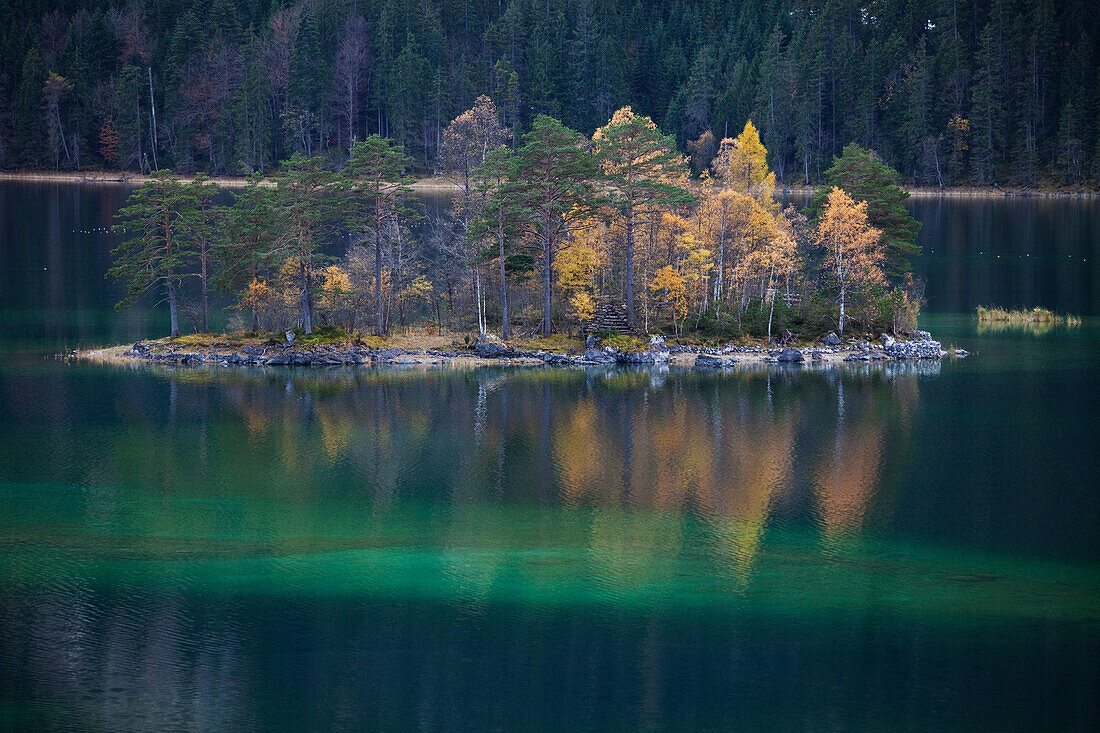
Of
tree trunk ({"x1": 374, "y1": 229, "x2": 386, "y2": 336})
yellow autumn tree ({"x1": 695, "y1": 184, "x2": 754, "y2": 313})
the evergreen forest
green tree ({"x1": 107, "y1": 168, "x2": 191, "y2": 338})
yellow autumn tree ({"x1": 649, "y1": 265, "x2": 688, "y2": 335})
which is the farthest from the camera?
the evergreen forest

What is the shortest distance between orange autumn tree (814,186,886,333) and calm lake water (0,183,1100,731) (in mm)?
8891

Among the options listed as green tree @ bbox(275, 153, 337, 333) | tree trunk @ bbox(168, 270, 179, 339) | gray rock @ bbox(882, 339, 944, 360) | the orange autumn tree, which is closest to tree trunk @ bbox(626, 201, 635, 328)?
the orange autumn tree

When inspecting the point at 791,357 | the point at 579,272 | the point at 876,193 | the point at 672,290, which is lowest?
the point at 791,357

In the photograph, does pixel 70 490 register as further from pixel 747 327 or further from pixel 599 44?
pixel 599 44

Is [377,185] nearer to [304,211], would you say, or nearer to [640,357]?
[304,211]

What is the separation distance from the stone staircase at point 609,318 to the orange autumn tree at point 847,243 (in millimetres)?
13222

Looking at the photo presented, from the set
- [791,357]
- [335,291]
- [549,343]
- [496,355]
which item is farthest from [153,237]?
[791,357]

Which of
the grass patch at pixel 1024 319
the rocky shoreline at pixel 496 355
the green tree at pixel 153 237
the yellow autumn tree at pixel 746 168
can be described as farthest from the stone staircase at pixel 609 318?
the grass patch at pixel 1024 319

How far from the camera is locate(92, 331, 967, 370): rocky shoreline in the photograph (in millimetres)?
60969

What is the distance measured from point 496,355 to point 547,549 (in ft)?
102

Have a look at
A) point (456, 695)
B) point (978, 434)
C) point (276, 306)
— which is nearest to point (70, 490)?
point (456, 695)

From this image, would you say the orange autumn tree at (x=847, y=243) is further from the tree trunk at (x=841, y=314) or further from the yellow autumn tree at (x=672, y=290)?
the yellow autumn tree at (x=672, y=290)

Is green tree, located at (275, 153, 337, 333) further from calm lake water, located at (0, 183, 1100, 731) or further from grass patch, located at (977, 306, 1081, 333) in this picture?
grass patch, located at (977, 306, 1081, 333)

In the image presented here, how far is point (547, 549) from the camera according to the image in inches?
1254
